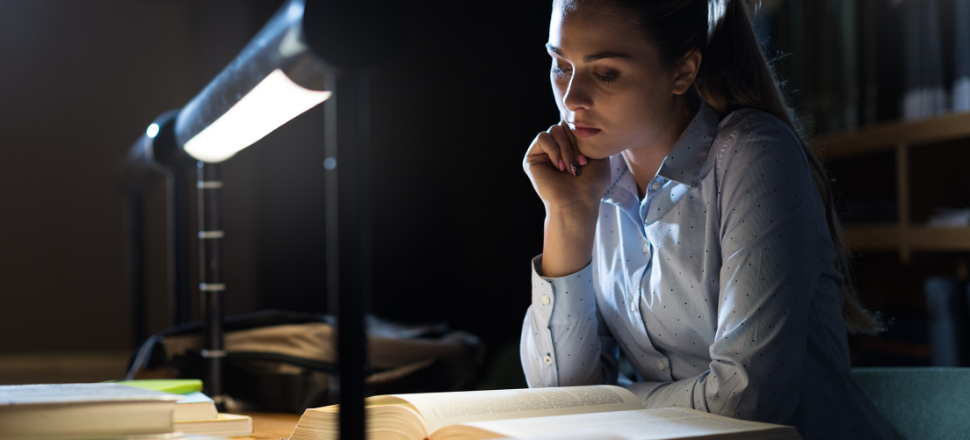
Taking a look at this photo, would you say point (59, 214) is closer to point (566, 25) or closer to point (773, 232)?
point (566, 25)

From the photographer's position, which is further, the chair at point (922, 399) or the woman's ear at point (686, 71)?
the woman's ear at point (686, 71)

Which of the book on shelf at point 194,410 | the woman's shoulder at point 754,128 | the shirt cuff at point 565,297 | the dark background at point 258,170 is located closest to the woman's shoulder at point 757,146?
the woman's shoulder at point 754,128

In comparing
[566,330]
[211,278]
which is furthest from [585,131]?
[211,278]

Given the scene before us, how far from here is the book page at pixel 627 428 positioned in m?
0.44

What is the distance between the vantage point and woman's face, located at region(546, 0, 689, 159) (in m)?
0.80

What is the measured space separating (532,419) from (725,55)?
607 millimetres

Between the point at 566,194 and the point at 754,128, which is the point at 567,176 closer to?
the point at 566,194

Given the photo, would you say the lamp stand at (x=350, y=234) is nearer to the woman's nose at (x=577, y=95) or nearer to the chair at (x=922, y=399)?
the woman's nose at (x=577, y=95)

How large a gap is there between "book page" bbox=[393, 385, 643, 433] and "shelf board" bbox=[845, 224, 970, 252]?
111 centimetres

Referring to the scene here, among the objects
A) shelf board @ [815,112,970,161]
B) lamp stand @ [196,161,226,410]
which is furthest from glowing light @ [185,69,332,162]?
shelf board @ [815,112,970,161]

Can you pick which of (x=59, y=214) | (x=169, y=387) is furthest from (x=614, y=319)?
(x=59, y=214)

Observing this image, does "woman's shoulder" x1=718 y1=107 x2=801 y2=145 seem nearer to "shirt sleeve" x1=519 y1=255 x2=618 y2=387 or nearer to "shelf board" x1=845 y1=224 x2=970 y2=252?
"shirt sleeve" x1=519 y1=255 x2=618 y2=387

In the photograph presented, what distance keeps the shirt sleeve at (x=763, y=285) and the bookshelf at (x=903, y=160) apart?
2.49 feet

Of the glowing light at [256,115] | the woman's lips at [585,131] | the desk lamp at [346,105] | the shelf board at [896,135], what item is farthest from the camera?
the shelf board at [896,135]
